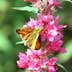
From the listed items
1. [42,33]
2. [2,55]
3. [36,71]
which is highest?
[42,33]

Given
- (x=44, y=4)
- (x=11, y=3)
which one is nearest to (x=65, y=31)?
(x=11, y=3)

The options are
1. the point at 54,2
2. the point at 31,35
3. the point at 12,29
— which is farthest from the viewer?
the point at 12,29

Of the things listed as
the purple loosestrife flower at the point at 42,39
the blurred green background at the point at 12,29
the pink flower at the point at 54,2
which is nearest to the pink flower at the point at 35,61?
the purple loosestrife flower at the point at 42,39

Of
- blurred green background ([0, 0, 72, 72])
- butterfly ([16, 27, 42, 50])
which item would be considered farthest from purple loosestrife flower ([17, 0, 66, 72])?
blurred green background ([0, 0, 72, 72])

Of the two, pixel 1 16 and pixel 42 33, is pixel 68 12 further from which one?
pixel 42 33

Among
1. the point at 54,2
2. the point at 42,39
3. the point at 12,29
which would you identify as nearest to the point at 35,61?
the point at 42,39

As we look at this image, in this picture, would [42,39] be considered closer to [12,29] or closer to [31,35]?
[31,35]

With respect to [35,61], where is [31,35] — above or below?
above

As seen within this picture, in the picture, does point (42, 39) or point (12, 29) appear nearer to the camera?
point (42, 39)
